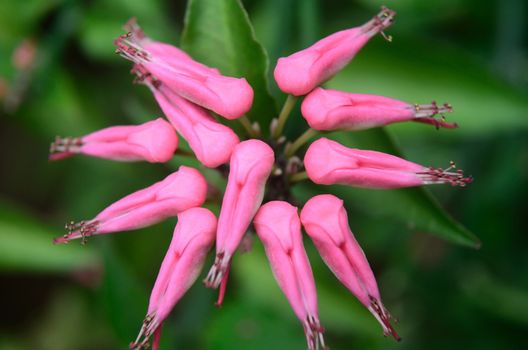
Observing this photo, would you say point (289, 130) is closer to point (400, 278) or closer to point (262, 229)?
point (262, 229)

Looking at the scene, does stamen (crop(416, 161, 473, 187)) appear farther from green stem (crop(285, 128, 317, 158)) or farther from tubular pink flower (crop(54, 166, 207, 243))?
tubular pink flower (crop(54, 166, 207, 243))

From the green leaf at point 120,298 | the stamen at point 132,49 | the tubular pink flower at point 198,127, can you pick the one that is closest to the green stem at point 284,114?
the tubular pink flower at point 198,127

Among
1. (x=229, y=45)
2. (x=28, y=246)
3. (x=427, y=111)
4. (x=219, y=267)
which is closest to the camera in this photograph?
(x=219, y=267)

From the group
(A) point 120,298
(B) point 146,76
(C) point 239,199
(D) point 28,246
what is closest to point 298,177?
(C) point 239,199

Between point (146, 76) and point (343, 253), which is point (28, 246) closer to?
point (146, 76)

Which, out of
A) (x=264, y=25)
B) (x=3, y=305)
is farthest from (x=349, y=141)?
(x=3, y=305)

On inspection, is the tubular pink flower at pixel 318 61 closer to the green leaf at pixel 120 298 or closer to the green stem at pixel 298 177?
the green stem at pixel 298 177
